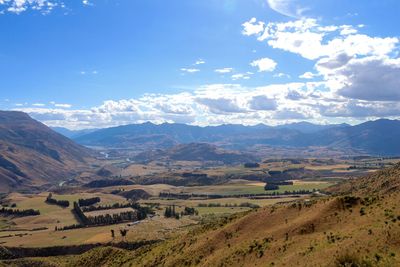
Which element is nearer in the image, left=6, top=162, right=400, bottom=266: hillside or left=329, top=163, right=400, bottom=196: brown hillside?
left=6, top=162, right=400, bottom=266: hillside

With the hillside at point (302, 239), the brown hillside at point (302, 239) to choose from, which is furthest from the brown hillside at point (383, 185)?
the hillside at point (302, 239)

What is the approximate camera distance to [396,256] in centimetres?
5125

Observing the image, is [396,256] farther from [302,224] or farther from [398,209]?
[302,224]

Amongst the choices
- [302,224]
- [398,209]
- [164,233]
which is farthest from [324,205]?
[164,233]

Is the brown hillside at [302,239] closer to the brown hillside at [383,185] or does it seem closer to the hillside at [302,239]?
the hillside at [302,239]

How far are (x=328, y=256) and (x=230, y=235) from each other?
3314 cm

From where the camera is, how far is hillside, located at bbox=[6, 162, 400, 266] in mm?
55219

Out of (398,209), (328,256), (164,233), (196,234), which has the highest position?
(398,209)

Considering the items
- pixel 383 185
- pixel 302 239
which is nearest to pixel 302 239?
pixel 302 239

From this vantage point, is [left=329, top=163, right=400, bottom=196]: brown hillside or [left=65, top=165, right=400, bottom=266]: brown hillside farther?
[left=329, top=163, right=400, bottom=196]: brown hillside

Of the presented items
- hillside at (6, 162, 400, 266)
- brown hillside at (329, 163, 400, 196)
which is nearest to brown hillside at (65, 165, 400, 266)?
hillside at (6, 162, 400, 266)

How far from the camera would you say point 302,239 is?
2714 inches

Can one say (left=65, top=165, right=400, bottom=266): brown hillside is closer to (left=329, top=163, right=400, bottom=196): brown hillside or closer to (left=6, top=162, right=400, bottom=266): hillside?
(left=6, top=162, right=400, bottom=266): hillside

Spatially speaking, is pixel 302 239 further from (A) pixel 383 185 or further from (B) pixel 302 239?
(A) pixel 383 185
